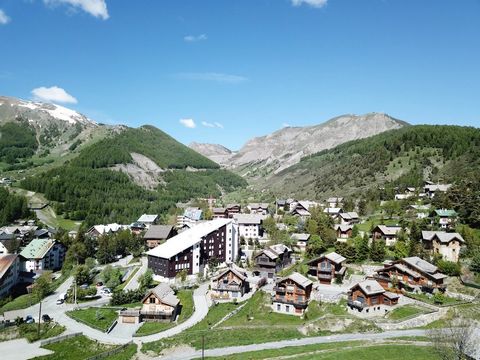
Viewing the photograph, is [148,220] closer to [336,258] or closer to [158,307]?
[158,307]

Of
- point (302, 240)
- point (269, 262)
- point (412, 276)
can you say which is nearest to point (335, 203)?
point (302, 240)

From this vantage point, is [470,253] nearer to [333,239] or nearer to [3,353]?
[333,239]

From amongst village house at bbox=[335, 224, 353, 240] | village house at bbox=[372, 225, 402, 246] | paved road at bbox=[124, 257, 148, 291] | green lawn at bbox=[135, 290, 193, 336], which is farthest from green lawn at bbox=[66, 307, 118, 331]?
village house at bbox=[372, 225, 402, 246]

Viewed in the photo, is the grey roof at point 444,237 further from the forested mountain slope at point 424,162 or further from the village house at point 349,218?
the forested mountain slope at point 424,162

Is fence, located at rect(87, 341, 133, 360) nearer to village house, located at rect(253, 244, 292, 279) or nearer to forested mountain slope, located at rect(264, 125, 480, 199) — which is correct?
village house, located at rect(253, 244, 292, 279)

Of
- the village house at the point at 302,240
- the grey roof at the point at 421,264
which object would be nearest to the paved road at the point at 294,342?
the grey roof at the point at 421,264

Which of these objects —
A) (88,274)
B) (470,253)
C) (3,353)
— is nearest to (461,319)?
(470,253)
